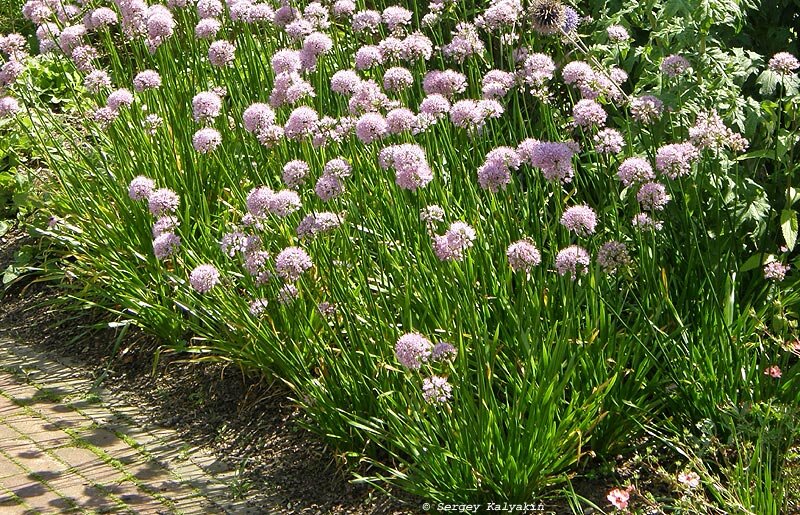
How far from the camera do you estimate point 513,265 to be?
351 centimetres

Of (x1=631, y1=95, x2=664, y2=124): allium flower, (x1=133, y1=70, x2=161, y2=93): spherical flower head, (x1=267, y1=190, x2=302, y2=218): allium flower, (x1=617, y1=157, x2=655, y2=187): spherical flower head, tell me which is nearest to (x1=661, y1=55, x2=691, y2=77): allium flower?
(x1=631, y1=95, x2=664, y2=124): allium flower

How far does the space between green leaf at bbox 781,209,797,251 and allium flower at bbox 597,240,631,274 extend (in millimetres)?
742

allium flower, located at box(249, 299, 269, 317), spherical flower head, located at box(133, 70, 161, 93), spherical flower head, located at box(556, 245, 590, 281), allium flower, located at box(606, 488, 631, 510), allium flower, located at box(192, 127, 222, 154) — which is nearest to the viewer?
allium flower, located at box(606, 488, 631, 510)

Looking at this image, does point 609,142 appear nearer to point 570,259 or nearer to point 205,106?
point 570,259

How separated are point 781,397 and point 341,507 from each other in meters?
1.70

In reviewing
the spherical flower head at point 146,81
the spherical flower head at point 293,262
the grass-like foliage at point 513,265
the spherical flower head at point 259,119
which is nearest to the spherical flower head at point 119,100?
the grass-like foliage at point 513,265

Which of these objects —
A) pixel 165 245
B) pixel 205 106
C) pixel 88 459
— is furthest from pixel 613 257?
pixel 88 459

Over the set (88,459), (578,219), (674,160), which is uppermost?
(674,160)

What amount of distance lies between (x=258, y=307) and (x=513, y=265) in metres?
1.23

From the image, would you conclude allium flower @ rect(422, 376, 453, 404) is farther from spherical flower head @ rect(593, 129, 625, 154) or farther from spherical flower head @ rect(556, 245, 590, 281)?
spherical flower head @ rect(593, 129, 625, 154)

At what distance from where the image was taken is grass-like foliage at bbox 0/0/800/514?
3.65 meters

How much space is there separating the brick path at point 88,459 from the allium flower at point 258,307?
2.19 ft

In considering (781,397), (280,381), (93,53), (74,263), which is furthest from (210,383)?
(781,397)

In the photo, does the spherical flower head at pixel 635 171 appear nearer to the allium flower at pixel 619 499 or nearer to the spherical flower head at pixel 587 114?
the spherical flower head at pixel 587 114
